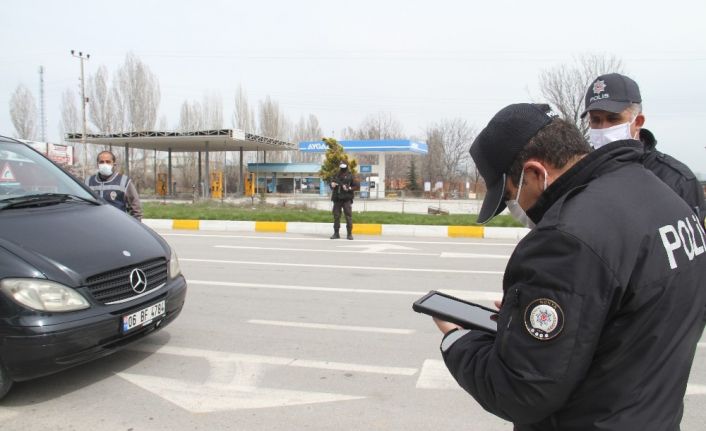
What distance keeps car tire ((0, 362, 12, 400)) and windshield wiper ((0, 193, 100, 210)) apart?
1.16m

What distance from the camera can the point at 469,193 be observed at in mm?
30297

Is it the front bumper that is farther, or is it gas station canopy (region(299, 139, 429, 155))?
gas station canopy (region(299, 139, 429, 155))

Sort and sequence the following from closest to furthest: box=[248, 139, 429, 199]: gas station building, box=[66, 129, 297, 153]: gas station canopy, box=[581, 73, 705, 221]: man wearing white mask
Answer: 1. box=[581, 73, 705, 221]: man wearing white mask
2. box=[66, 129, 297, 153]: gas station canopy
3. box=[248, 139, 429, 199]: gas station building

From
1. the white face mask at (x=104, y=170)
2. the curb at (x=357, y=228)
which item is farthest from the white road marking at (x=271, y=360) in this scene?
the curb at (x=357, y=228)

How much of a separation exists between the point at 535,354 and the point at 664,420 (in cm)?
42

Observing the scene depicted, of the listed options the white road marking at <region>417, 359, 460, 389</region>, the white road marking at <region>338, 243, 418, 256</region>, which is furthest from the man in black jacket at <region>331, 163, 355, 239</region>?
the white road marking at <region>417, 359, 460, 389</region>

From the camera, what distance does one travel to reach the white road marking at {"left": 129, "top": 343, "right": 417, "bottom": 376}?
376 cm

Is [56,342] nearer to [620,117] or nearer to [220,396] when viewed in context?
[220,396]

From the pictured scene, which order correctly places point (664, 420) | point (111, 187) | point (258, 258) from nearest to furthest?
point (664, 420) → point (111, 187) → point (258, 258)

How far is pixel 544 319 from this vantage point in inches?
43.2

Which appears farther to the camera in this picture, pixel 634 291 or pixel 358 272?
pixel 358 272

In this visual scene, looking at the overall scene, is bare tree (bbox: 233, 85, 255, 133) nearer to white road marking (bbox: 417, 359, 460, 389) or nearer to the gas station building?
the gas station building

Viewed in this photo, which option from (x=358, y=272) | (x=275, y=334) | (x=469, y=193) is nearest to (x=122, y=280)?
(x=275, y=334)

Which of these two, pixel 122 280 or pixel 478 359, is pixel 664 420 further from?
pixel 122 280
